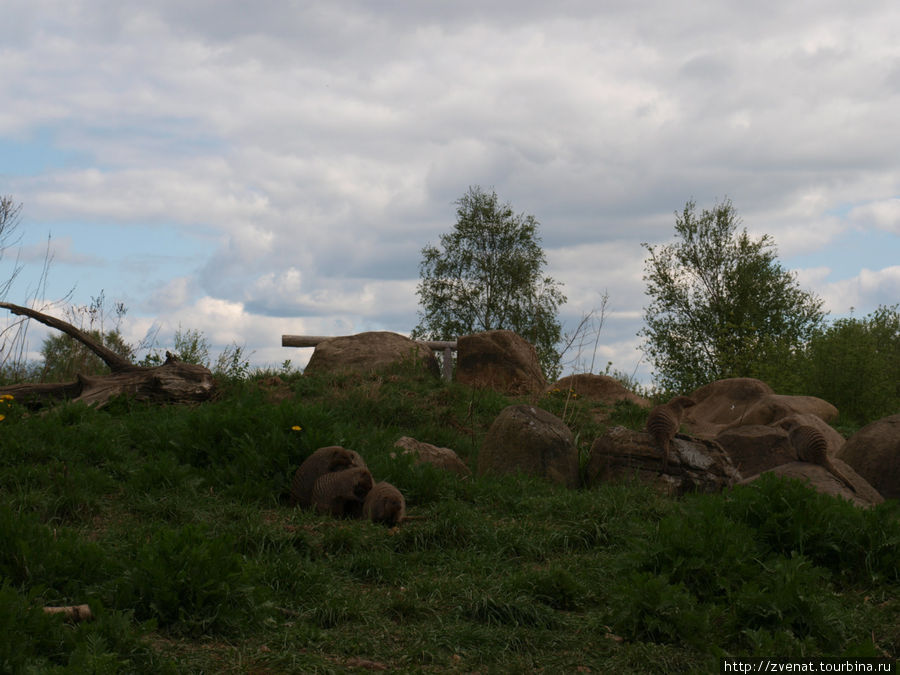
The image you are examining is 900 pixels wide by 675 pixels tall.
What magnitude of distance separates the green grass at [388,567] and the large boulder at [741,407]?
629cm

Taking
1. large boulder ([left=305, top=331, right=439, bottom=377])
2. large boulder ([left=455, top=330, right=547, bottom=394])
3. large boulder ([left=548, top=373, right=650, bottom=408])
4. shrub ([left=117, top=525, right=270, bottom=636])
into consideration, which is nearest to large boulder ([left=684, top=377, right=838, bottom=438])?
large boulder ([left=548, top=373, right=650, bottom=408])

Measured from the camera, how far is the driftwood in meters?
10.3

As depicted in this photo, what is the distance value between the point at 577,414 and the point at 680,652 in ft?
26.1

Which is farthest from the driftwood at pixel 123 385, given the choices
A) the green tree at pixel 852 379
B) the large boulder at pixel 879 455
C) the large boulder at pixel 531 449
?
the green tree at pixel 852 379

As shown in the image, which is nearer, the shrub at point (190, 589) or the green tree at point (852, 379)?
the shrub at point (190, 589)

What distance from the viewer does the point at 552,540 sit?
6043 mm

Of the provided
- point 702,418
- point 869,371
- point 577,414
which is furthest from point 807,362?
point 577,414

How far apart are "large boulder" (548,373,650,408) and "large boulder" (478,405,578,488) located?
241 inches

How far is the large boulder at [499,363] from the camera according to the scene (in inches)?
571

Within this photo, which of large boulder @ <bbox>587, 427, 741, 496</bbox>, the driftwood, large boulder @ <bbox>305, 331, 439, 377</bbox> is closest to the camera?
large boulder @ <bbox>587, 427, 741, 496</bbox>

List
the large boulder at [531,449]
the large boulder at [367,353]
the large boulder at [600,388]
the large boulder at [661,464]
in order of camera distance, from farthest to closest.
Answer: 1. the large boulder at [600,388]
2. the large boulder at [367,353]
3. the large boulder at [531,449]
4. the large boulder at [661,464]

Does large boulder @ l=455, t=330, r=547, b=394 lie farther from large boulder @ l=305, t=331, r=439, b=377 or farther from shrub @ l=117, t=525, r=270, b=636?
shrub @ l=117, t=525, r=270, b=636

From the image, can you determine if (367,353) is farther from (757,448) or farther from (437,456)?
Result: (757,448)

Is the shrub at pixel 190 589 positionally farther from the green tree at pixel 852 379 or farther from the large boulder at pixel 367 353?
the green tree at pixel 852 379
